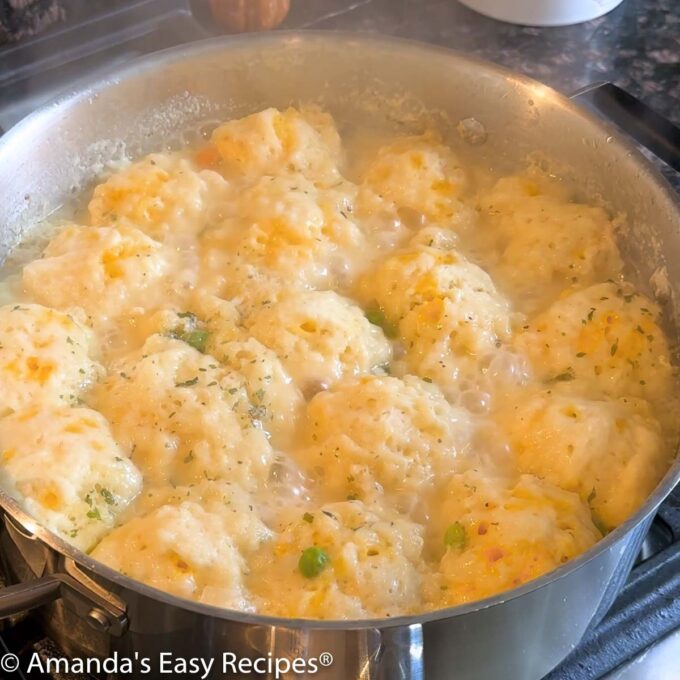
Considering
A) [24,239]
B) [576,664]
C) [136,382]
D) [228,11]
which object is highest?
[228,11]

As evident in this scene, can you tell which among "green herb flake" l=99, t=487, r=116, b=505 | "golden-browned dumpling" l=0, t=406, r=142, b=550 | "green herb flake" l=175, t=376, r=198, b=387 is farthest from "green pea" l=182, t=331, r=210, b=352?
"green herb flake" l=99, t=487, r=116, b=505

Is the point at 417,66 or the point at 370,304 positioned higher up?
the point at 417,66

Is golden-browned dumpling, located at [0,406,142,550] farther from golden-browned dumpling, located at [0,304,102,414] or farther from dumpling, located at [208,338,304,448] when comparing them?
dumpling, located at [208,338,304,448]

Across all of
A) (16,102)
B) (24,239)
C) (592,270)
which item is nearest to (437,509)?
(592,270)

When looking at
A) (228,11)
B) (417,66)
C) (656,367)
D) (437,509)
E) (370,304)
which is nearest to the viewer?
(437,509)

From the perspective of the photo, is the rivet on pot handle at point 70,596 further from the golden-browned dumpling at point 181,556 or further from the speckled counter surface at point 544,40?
the speckled counter surface at point 544,40

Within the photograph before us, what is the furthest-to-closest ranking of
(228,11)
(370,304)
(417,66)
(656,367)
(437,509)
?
(228,11)
(417,66)
(370,304)
(656,367)
(437,509)

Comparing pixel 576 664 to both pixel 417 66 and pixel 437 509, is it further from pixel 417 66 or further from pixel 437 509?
pixel 417 66
